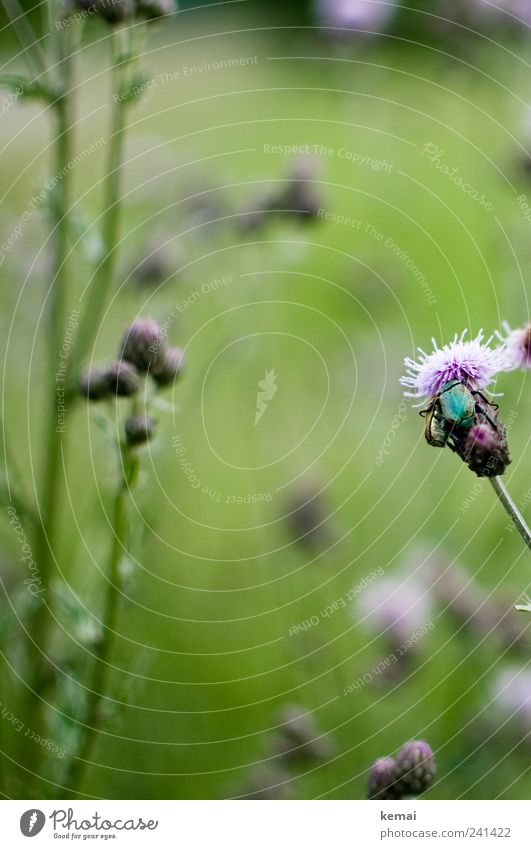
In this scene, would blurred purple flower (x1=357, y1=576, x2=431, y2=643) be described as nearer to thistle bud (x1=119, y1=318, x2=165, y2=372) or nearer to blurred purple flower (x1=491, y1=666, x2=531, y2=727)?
blurred purple flower (x1=491, y1=666, x2=531, y2=727)

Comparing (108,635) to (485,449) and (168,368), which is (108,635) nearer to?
(168,368)

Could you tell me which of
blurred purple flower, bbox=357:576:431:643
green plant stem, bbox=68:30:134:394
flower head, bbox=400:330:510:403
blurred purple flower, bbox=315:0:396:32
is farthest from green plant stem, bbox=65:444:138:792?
blurred purple flower, bbox=315:0:396:32

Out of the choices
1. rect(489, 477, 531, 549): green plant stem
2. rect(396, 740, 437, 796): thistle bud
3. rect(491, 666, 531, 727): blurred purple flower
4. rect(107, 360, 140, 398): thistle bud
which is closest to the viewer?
rect(489, 477, 531, 549): green plant stem

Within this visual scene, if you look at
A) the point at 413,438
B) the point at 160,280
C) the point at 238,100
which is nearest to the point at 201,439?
the point at 413,438

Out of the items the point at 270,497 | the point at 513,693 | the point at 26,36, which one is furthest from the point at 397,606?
the point at 26,36

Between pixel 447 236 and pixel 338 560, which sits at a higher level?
pixel 447 236
